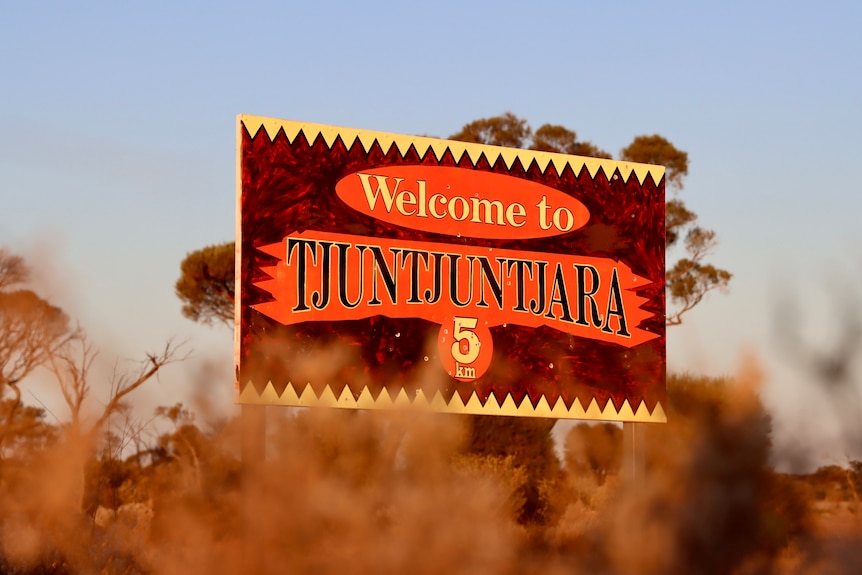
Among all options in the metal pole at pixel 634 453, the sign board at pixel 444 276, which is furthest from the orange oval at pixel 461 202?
the metal pole at pixel 634 453

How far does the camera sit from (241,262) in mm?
14625

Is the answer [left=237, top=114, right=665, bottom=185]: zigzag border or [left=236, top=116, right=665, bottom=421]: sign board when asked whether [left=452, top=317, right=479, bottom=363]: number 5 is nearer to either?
[left=236, top=116, right=665, bottom=421]: sign board

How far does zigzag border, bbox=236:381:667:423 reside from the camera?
47.7ft

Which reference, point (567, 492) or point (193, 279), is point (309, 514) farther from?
point (193, 279)

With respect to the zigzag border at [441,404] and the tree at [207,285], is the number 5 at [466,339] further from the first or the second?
the tree at [207,285]

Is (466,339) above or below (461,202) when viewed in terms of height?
below

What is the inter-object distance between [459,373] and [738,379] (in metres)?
13.2

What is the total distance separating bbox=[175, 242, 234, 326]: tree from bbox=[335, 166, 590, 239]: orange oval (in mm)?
20525

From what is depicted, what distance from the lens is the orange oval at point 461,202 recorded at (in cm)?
1576

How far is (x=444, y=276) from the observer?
52.5 ft

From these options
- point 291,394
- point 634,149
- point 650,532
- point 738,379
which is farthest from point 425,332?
point 634,149

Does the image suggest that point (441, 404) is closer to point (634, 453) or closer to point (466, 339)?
point (466, 339)

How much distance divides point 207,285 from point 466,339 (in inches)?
853

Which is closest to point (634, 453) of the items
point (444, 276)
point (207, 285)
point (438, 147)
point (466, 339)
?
point (466, 339)
